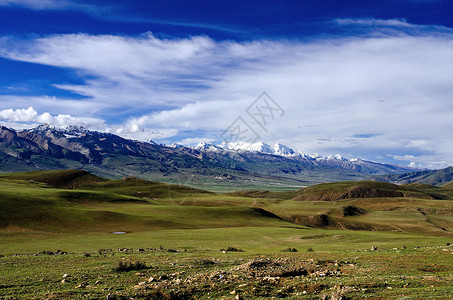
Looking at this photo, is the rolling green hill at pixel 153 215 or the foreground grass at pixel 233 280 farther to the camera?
the rolling green hill at pixel 153 215

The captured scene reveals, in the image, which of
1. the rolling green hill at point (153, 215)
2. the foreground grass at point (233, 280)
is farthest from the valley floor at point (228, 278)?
the rolling green hill at point (153, 215)

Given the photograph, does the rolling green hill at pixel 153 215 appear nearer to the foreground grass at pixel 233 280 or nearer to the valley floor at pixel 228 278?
the valley floor at pixel 228 278

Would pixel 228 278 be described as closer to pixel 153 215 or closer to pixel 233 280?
pixel 233 280

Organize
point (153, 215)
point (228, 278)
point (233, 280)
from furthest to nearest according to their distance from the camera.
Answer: point (153, 215) → point (228, 278) → point (233, 280)

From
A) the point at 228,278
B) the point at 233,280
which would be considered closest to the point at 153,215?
the point at 228,278

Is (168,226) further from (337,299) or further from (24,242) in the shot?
(337,299)

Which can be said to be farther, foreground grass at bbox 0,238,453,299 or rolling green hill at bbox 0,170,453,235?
rolling green hill at bbox 0,170,453,235

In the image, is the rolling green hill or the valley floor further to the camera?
the rolling green hill

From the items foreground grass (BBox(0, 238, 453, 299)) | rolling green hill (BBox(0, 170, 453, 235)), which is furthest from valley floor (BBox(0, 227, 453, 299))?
rolling green hill (BBox(0, 170, 453, 235))

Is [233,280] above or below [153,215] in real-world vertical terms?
above

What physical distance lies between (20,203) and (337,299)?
264 ft

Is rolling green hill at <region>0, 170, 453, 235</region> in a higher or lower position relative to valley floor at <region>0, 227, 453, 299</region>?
lower

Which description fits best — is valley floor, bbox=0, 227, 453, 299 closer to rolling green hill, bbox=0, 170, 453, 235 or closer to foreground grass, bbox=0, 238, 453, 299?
foreground grass, bbox=0, 238, 453, 299

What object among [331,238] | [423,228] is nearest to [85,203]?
[331,238]
